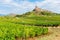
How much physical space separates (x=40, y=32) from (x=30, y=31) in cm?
346

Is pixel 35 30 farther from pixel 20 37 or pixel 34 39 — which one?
pixel 20 37

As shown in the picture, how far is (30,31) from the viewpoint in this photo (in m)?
28.3

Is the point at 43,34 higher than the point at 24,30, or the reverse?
the point at 24,30

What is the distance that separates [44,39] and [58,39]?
95.5 inches

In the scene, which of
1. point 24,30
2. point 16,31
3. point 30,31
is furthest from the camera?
point 30,31

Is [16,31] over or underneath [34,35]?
over

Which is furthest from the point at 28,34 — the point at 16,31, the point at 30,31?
the point at 16,31

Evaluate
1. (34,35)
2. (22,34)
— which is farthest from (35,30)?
(22,34)

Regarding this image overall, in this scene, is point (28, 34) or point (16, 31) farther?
point (28, 34)

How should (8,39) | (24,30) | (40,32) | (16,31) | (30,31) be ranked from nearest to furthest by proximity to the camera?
(8,39) < (16,31) < (24,30) < (30,31) < (40,32)

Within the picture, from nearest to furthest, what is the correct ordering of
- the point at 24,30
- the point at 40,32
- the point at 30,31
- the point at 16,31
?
1. the point at 16,31
2. the point at 24,30
3. the point at 30,31
4. the point at 40,32

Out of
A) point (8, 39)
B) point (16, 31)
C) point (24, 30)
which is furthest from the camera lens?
point (24, 30)

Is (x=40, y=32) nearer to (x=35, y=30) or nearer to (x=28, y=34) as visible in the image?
(x=35, y=30)

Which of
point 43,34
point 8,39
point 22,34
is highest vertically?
point 8,39
